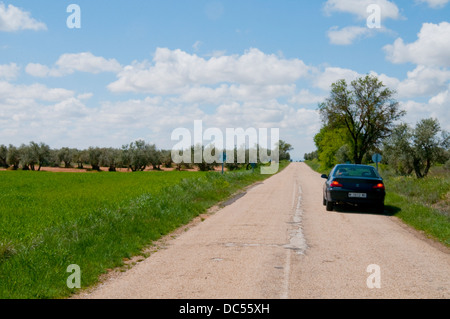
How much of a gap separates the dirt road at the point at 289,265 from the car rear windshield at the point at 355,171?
3.55 m

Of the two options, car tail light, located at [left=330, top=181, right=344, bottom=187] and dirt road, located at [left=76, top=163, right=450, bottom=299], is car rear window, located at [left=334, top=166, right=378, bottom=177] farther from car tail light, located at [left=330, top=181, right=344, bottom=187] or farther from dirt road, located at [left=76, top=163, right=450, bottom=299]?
dirt road, located at [left=76, top=163, right=450, bottom=299]

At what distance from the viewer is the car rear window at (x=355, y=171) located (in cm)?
1533

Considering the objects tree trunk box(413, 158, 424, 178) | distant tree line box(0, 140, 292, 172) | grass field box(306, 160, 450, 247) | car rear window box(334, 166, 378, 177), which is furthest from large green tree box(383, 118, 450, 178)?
distant tree line box(0, 140, 292, 172)

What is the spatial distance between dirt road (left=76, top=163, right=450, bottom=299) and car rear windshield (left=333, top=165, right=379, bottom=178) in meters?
3.55

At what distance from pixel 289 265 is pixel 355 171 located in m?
10.0

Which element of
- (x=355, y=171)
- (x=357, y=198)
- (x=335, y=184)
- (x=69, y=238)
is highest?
(x=355, y=171)

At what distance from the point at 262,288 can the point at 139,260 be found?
2.91 meters

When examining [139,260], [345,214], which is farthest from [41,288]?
[345,214]

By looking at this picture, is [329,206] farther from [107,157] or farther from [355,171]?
[107,157]

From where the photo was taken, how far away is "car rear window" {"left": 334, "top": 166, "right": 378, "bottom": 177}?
15.3 metres

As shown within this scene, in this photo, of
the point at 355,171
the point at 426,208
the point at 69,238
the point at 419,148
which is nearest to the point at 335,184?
the point at 355,171

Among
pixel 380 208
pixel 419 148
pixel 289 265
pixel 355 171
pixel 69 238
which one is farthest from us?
pixel 419 148

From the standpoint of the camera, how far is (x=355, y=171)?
52.6 feet
